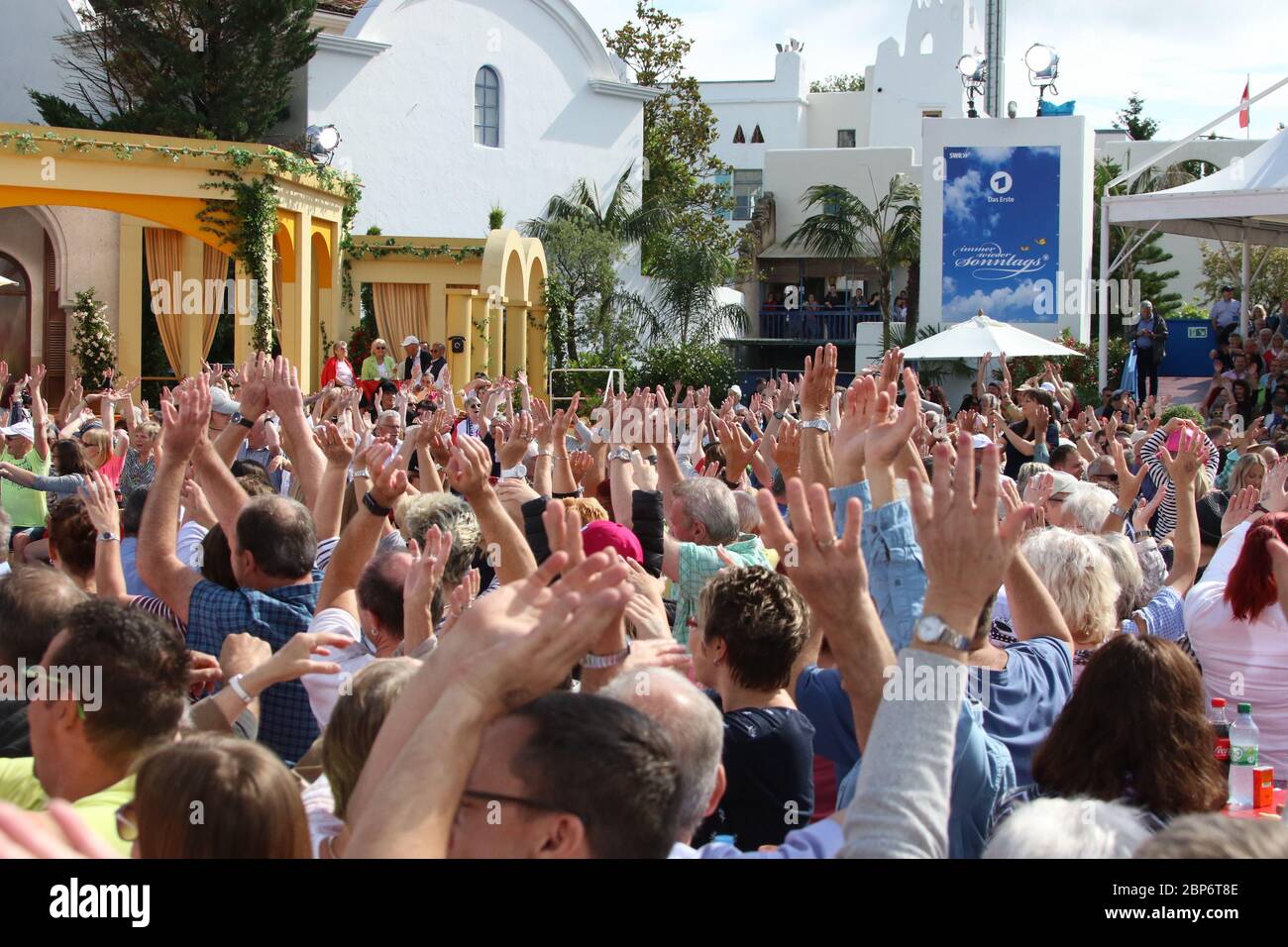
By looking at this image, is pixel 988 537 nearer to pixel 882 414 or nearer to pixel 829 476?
pixel 882 414

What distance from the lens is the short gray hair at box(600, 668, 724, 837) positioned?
8.30 feet

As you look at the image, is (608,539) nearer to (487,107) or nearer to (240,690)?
(240,690)

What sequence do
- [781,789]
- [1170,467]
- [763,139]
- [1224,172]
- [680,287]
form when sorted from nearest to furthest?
1. [781,789]
2. [1170,467]
3. [1224,172]
4. [680,287]
5. [763,139]

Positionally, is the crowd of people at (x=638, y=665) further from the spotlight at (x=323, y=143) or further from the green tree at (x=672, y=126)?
the green tree at (x=672, y=126)

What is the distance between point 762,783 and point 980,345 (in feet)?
39.6

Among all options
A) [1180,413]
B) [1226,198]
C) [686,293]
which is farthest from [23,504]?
[686,293]

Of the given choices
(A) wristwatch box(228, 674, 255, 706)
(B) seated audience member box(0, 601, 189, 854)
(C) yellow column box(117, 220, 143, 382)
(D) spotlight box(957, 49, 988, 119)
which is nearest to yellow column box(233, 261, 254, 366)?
(C) yellow column box(117, 220, 143, 382)

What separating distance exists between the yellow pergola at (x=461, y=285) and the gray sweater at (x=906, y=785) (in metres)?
22.2

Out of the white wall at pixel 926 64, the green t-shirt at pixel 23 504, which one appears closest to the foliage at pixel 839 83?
the white wall at pixel 926 64

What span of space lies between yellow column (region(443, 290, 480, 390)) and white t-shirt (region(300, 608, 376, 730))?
19.3 meters

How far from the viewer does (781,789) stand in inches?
134

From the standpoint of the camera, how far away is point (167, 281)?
22.3 metres

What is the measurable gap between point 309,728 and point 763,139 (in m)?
Answer: 50.4
